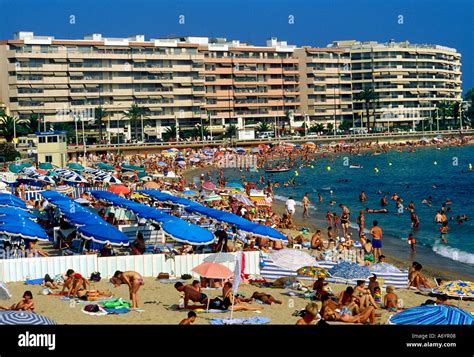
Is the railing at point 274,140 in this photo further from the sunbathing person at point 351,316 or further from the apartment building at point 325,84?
the sunbathing person at point 351,316

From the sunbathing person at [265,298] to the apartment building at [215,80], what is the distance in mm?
76109

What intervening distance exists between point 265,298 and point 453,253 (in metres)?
13.6

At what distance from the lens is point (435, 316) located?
10898 millimetres

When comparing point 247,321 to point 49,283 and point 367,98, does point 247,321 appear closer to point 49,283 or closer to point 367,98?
point 49,283

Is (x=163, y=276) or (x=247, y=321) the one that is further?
(x=163, y=276)

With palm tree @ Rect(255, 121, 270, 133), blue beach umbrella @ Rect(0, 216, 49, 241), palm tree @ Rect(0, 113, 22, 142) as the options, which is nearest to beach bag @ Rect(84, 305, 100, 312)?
blue beach umbrella @ Rect(0, 216, 49, 241)

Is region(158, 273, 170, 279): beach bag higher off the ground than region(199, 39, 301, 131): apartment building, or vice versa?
region(199, 39, 301, 131): apartment building

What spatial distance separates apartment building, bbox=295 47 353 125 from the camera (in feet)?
386

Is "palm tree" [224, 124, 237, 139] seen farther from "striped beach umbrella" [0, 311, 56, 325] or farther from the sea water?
"striped beach umbrella" [0, 311, 56, 325]

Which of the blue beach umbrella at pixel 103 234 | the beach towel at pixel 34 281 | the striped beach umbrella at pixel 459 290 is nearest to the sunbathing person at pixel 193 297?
the beach towel at pixel 34 281

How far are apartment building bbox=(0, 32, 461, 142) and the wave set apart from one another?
66.1 meters

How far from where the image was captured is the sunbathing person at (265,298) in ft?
50.7

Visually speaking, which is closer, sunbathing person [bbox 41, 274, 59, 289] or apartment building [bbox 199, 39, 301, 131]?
sunbathing person [bbox 41, 274, 59, 289]

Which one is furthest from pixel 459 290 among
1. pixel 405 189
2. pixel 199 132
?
pixel 199 132
